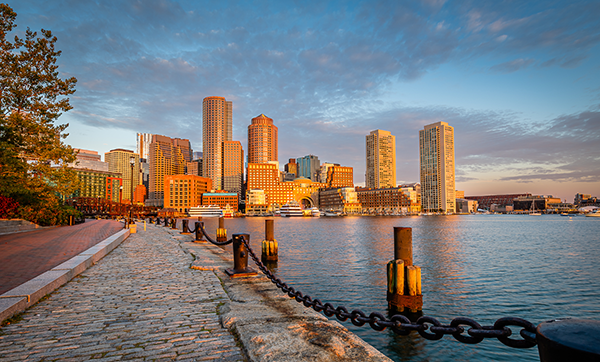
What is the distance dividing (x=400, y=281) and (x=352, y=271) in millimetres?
10079

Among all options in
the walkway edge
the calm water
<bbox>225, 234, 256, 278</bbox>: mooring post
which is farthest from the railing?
the walkway edge

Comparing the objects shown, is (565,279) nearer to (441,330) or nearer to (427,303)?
(427,303)

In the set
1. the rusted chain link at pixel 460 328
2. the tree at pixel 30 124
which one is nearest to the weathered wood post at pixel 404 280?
the rusted chain link at pixel 460 328

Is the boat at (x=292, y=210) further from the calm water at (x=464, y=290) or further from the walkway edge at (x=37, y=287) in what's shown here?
the walkway edge at (x=37, y=287)

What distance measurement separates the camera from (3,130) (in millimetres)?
26547

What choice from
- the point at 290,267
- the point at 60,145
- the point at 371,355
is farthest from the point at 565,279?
the point at 60,145

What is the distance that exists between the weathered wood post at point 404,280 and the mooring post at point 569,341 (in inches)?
345

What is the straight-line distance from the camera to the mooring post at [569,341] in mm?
1851

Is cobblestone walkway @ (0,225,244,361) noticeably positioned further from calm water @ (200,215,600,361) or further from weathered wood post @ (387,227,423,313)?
weathered wood post @ (387,227,423,313)

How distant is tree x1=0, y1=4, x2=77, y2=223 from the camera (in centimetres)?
2617

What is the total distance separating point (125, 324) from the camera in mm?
6027

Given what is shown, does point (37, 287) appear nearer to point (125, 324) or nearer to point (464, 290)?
point (125, 324)

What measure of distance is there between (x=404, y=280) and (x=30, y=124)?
100 feet

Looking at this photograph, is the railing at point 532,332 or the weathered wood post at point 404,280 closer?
the railing at point 532,332
